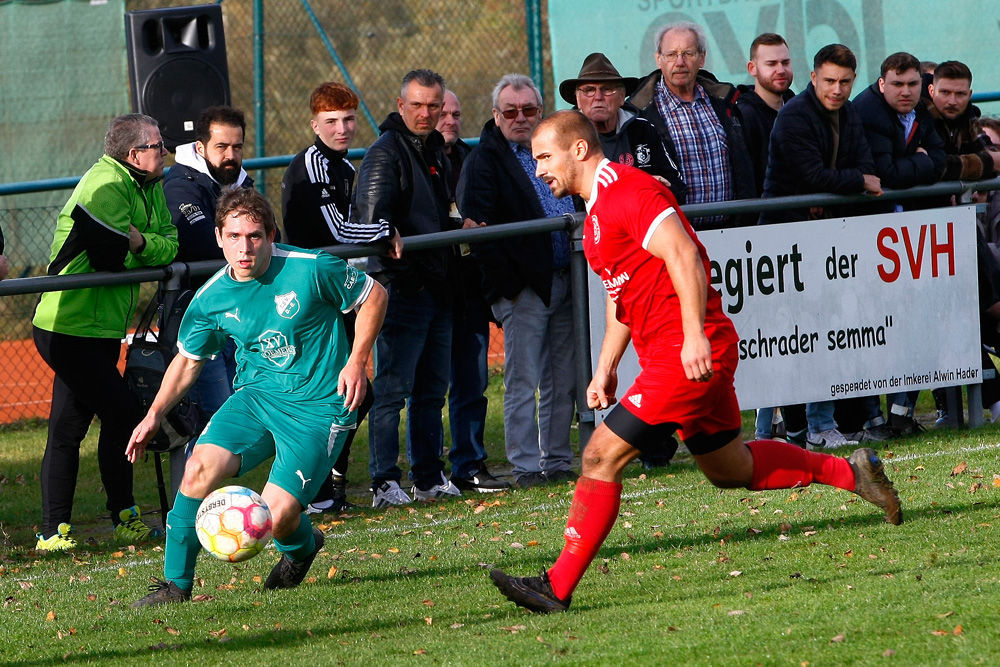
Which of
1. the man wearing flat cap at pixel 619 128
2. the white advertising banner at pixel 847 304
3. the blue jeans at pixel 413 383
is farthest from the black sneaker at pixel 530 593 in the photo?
the man wearing flat cap at pixel 619 128

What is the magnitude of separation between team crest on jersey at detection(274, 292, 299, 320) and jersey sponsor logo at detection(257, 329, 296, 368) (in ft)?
0.30

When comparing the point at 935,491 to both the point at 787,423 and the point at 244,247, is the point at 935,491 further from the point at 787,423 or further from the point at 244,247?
the point at 244,247

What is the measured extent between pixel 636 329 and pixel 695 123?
405 cm

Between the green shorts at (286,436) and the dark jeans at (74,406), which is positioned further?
the dark jeans at (74,406)

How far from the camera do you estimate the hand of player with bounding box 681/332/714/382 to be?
5.10 metres

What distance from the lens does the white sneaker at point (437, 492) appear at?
28.4ft

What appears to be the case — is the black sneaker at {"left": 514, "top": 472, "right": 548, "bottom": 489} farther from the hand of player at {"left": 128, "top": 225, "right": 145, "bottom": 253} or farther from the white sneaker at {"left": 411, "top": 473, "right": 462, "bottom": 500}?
the hand of player at {"left": 128, "top": 225, "right": 145, "bottom": 253}

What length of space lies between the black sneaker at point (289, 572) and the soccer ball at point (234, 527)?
0.87 m

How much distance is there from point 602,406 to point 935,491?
2.56m

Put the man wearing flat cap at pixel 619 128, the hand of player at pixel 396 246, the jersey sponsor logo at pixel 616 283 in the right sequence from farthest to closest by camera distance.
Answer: the man wearing flat cap at pixel 619 128, the hand of player at pixel 396 246, the jersey sponsor logo at pixel 616 283

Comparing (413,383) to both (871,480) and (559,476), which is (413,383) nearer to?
(559,476)

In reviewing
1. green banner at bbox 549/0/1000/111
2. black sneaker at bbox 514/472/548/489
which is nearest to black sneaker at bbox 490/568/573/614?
black sneaker at bbox 514/472/548/489

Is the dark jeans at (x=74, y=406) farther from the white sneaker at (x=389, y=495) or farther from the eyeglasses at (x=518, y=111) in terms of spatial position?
the eyeglasses at (x=518, y=111)

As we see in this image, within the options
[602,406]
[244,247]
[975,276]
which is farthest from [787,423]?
[244,247]
